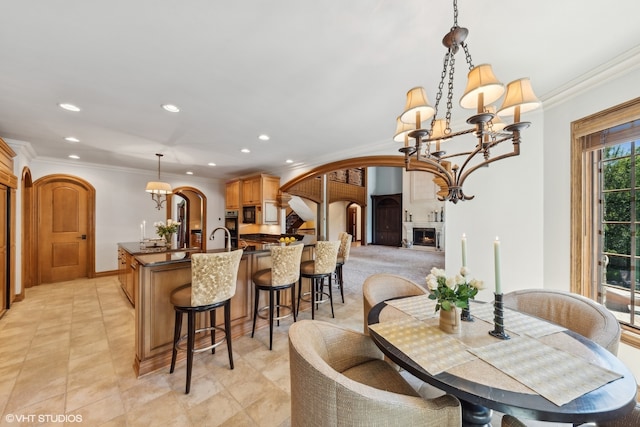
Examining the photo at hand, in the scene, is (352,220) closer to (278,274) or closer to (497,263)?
(278,274)

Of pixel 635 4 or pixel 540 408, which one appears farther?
pixel 635 4

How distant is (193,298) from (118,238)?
5011mm

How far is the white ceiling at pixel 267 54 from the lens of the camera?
1.33m

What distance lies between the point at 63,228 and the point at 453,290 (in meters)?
7.04

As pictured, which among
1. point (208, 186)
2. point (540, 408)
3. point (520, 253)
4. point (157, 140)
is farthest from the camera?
point (208, 186)

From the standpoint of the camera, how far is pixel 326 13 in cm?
134

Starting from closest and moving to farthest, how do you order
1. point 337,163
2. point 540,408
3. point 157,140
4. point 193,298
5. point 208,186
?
point 540,408
point 193,298
point 157,140
point 337,163
point 208,186

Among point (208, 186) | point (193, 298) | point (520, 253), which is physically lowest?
point (193, 298)

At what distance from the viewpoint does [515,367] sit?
101 centimetres

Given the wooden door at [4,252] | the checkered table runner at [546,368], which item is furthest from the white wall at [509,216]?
the wooden door at [4,252]

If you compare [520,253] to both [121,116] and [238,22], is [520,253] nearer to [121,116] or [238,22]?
[238,22]

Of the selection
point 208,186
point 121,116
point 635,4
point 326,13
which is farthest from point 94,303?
point 635,4

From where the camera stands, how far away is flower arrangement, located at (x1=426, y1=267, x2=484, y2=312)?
125 cm
